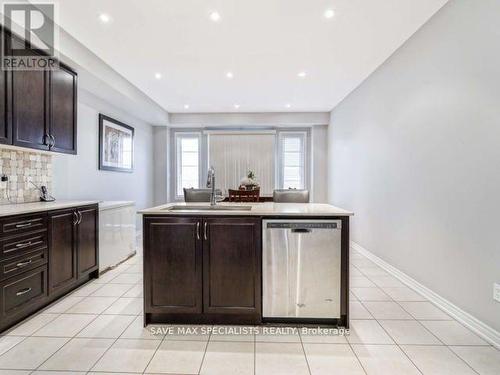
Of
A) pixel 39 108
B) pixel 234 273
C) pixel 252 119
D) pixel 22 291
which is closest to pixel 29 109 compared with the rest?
pixel 39 108

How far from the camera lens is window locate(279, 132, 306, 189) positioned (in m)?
6.55

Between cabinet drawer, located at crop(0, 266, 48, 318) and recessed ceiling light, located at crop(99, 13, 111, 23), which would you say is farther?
recessed ceiling light, located at crop(99, 13, 111, 23)

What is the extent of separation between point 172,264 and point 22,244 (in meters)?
1.21

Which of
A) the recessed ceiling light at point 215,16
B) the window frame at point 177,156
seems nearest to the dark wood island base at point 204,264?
the recessed ceiling light at point 215,16

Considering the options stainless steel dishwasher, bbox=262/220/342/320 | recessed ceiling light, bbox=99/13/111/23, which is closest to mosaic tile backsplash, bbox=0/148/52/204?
recessed ceiling light, bbox=99/13/111/23

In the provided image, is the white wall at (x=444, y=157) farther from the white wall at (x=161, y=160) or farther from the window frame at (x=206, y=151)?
the white wall at (x=161, y=160)

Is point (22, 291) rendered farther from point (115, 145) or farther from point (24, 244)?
point (115, 145)

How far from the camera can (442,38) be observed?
2459 mm

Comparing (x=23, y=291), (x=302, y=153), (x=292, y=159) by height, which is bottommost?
(x=23, y=291)

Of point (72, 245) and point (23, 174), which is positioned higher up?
point (23, 174)

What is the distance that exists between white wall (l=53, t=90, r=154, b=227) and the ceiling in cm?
70

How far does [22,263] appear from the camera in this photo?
2.20m

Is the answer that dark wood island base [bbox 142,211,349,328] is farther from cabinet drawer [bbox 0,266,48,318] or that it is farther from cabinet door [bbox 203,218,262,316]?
cabinet drawer [bbox 0,266,48,318]

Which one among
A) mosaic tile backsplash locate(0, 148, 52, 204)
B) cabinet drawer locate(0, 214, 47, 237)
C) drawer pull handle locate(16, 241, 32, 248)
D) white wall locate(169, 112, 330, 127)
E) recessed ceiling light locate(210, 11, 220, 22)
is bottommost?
drawer pull handle locate(16, 241, 32, 248)
